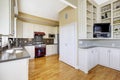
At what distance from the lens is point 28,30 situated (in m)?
4.99

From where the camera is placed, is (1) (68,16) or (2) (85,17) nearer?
(2) (85,17)

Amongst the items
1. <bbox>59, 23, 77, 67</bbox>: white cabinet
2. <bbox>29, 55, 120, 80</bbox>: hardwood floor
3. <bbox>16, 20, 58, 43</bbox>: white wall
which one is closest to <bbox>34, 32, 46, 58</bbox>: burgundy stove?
<bbox>16, 20, 58, 43</bbox>: white wall

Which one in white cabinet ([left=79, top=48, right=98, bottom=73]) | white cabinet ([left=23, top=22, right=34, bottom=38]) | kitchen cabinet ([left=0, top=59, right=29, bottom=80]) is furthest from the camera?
white cabinet ([left=23, top=22, right=34, bottom=38])

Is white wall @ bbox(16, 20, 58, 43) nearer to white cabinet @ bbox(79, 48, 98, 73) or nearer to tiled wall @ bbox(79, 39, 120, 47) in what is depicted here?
tiled wall @ bbox(79, 39, 120, 47)

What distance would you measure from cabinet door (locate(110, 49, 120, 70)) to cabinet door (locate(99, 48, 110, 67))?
0.54 ft

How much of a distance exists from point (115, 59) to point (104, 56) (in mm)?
444

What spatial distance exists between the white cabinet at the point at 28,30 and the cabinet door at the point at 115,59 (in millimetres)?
4223

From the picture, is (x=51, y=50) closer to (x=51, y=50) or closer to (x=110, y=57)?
(x=51, y=50)

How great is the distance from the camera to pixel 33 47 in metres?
4.98

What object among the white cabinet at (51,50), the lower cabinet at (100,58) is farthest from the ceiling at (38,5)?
the white cabinet at (51,50)

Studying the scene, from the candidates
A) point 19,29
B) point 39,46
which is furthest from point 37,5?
point 39,46

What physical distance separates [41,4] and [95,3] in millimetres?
2399

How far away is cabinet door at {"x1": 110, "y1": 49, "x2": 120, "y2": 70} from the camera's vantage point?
3.05 m

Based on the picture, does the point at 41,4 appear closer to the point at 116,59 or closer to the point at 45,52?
the point at 45,52
